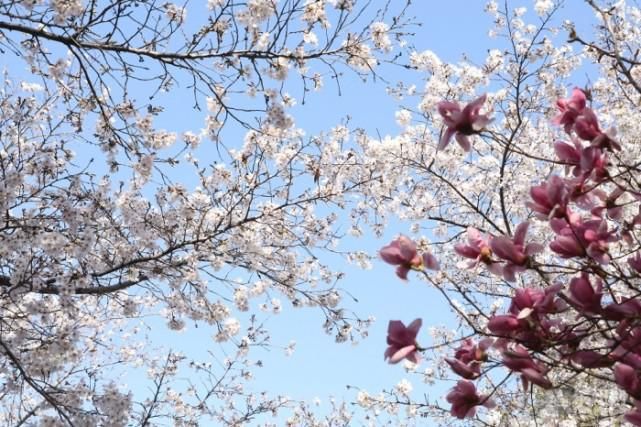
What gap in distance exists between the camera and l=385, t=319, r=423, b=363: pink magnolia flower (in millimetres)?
1432

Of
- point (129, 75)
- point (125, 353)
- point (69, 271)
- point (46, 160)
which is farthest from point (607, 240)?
point (125, 353)

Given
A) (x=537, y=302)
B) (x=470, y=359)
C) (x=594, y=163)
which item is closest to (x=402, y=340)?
(x=470, y=359)

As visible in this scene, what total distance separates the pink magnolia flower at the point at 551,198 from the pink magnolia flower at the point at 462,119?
0.60 ft

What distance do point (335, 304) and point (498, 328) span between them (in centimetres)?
453

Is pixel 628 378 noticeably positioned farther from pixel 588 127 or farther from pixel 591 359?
pixel 588 127

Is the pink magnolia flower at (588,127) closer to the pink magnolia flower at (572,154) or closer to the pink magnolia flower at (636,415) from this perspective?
the pink magnolia flower at (572,154)

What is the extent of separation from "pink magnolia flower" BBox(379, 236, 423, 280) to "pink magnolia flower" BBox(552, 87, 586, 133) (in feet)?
1.47

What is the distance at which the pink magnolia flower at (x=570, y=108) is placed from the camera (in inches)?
59.5

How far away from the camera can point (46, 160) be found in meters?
4.37

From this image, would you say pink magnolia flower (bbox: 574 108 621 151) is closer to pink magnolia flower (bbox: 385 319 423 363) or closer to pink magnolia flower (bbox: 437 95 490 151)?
pink magnolia flower (bbox: 437 95 490 151)

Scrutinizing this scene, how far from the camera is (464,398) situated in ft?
4.84

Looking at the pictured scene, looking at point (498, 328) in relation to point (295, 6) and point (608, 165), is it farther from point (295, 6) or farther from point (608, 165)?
point (295, 6)

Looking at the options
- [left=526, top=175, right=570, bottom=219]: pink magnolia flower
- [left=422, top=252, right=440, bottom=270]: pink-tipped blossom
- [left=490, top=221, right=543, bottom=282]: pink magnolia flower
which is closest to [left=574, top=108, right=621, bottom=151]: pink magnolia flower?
[left=526, top=175, right=570, bottom=219]: pink magnolia flower

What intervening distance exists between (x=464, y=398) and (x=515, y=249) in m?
0.34
